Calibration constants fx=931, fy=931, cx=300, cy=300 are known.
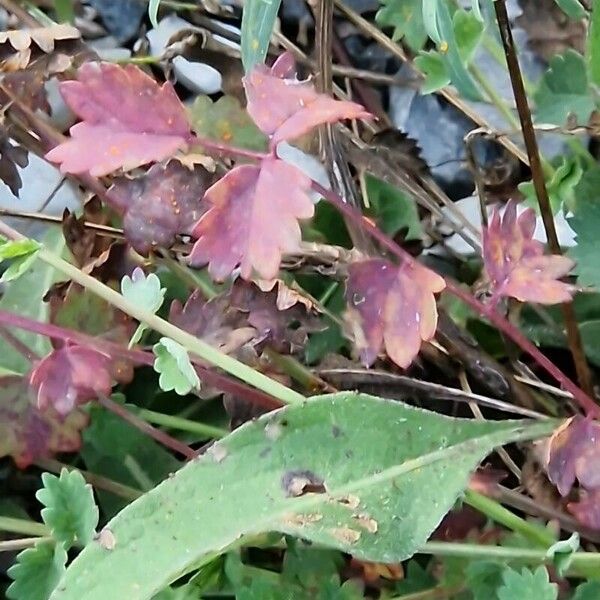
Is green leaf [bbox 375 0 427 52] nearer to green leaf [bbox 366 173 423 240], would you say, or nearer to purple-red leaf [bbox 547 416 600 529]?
green leaf [bbox 366 173 423 240]

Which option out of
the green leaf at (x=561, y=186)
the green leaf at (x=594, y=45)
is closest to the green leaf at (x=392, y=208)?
the green leaf at (x=561, y=186)

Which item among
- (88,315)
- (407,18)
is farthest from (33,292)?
(407,18)

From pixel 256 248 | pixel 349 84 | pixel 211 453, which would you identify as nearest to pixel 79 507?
pixel 211 453

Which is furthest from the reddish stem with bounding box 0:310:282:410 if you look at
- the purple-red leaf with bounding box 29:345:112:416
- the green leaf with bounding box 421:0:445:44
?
the green leaf with bounding box 421:0:445:44

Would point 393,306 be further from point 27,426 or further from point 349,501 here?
point 27,426

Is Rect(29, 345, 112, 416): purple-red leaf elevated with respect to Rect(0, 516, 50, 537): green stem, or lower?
elevated

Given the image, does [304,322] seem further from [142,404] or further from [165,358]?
[142,404]
